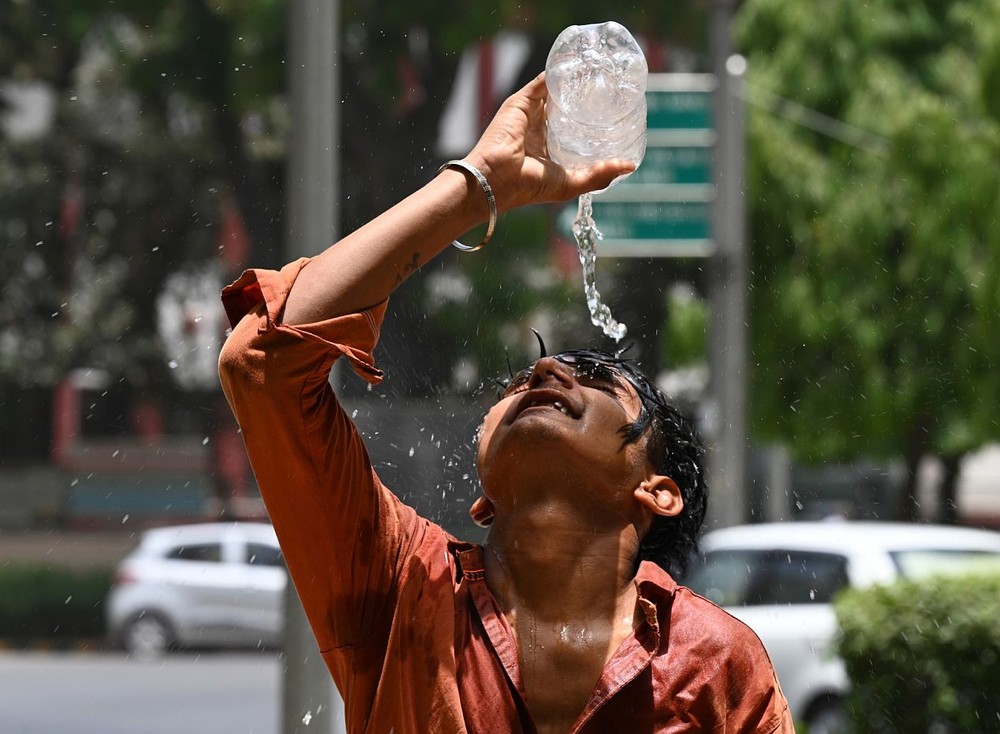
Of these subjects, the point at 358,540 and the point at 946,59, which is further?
the point at 946,59

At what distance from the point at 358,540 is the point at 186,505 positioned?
23456 millimetres

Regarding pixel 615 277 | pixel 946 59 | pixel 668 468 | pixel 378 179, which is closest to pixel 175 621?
pixel 378 179

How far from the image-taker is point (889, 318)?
54.5 ft

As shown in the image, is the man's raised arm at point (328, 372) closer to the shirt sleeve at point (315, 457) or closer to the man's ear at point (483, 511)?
the shirt sleeve at point (315, 457)

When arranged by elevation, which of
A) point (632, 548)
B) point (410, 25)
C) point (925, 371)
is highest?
point (410, 25)

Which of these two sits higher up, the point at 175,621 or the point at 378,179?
the point at 378,179

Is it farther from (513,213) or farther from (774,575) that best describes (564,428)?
(513,213)

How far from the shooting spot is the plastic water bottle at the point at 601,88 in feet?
9.39

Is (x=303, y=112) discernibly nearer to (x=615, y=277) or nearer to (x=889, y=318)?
(x=889, y=318)

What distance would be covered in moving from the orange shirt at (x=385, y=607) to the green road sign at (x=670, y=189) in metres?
7.44

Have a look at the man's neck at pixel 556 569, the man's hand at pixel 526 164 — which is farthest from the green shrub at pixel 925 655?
the man's hand at pixel 526 164

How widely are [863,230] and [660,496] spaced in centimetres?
1401

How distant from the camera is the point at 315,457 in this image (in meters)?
2.20

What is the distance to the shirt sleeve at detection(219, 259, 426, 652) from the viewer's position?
2.13 meters
